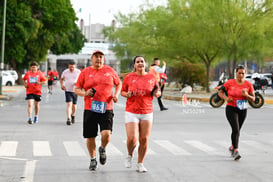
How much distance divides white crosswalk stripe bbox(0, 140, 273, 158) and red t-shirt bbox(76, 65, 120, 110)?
1932 mm

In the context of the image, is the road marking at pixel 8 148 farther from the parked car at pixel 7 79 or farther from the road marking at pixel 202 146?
the parked car at pixel 7 79

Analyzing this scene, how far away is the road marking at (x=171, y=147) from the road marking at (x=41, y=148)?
217cm

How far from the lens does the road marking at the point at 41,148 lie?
36.1 ft

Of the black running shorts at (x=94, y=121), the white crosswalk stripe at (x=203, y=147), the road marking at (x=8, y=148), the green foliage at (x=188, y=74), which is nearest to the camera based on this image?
the black running shorts at (x=94, y=121)

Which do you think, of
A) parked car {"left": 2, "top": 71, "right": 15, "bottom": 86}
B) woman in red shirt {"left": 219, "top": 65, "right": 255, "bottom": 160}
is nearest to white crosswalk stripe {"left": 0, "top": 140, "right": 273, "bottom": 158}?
woman in red shirt {"left": 219, "top": 65, "right": 255, "bottom": 160}

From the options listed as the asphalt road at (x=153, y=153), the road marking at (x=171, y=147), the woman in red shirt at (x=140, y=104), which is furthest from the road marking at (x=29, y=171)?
the road marking at (x=171, y=147)

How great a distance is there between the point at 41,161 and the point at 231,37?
Result: 27524 mm

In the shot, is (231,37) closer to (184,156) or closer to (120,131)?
(120,131)

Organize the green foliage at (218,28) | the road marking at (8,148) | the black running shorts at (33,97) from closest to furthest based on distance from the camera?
the road marking at (8,148) → the black running shorts at (33,97) → the green foliage at (218,28)

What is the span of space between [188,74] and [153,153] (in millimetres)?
31241

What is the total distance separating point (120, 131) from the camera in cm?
1553

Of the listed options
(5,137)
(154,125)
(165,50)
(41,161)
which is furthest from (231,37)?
(41,161)

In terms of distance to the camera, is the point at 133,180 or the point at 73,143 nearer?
the point at 133,180

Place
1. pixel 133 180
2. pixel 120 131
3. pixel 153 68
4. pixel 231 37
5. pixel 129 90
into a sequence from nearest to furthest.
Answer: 1. pixel 133 180
2. pixel 129 90
3. pixel 120 131
4. pixel 153 68
5. pixel 231 37
